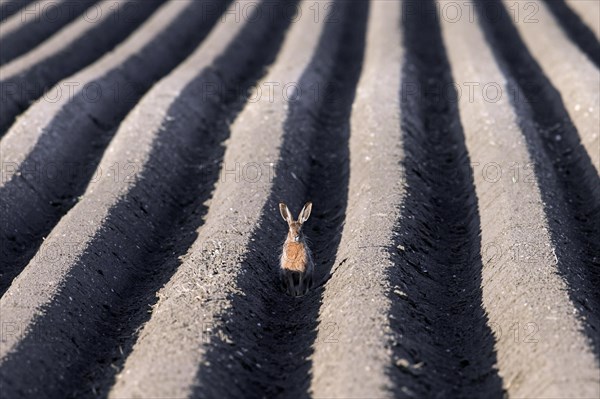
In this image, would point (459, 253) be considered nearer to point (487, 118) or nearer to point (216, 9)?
point (487, 118)

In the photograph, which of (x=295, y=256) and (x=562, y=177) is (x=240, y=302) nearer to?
(x=295, y=256)

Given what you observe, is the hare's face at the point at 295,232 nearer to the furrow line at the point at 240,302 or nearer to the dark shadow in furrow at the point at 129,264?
the furrow line at the point at 240,302

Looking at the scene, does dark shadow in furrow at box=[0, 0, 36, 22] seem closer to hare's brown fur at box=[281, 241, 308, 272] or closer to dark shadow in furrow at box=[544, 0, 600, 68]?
dark shadow in furrow at box=[544, 0, 600, 68]

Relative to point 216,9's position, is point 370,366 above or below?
above

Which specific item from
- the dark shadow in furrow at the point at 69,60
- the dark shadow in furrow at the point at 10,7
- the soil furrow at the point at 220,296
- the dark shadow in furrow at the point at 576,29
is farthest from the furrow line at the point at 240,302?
the dark shadow in furrow at the point at 10,7

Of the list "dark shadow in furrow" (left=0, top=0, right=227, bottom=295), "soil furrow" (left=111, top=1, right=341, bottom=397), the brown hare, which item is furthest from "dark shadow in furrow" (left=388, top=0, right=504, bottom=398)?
"dark shadow in furrow" (left=0, top=0, right=227, bottom=295)

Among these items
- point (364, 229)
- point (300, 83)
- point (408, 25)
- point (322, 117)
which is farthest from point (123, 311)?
point (408, 25)

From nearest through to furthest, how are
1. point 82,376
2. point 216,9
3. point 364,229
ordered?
point 82,376 < point 364,229 < point 216,9
